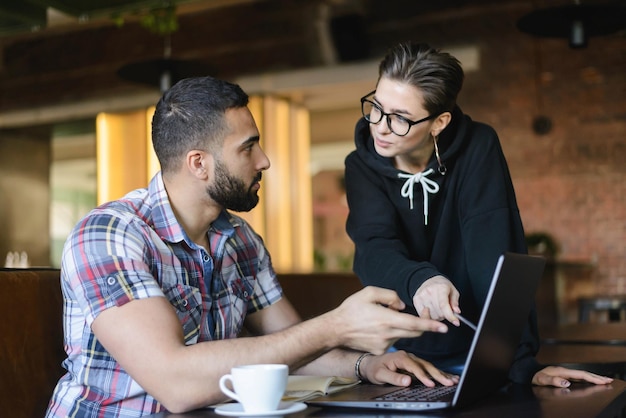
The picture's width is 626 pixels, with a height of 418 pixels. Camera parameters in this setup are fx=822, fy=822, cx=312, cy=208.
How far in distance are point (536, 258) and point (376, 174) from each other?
506mm

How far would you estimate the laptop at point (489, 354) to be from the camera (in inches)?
43.9

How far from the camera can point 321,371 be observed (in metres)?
1.57

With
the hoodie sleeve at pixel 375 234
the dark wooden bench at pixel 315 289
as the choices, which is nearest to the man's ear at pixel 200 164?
the hoodie sleeve at pixel 375 234

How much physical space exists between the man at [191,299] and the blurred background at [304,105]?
313cm

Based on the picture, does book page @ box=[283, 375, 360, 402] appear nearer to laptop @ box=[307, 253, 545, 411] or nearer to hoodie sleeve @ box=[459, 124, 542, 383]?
laptop @ box=[307, 253, 545, 411]

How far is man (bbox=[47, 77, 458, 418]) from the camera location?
124 cm

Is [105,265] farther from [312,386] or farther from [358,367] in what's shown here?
[358,367]

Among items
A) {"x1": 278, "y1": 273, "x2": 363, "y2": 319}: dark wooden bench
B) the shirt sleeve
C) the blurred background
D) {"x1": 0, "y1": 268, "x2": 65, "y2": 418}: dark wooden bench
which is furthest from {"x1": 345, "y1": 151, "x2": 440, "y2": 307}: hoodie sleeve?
the blurred background

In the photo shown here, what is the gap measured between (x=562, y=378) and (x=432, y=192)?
0.45 metres

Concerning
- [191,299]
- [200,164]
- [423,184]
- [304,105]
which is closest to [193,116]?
[200,164]

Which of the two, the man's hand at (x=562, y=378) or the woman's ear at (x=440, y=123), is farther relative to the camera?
the woman's ear at (x=440, y=123)

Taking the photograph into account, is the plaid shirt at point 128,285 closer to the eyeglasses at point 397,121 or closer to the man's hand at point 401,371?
the man's hand at point 401,371

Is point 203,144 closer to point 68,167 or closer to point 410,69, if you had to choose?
point 410,69

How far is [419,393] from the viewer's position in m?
1.26
